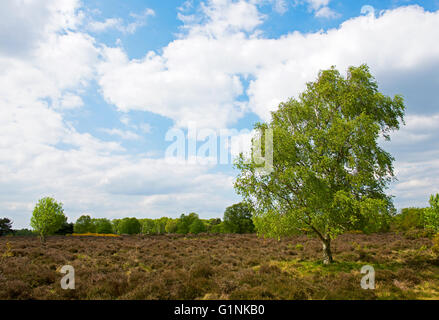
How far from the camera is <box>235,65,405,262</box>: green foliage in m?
14.9

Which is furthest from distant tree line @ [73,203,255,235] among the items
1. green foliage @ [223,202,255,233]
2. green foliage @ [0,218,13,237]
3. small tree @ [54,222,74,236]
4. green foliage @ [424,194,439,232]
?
green foliage @ [424,194,439,232]

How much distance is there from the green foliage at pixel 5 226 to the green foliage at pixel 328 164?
8680cm

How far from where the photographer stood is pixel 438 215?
79.3ft

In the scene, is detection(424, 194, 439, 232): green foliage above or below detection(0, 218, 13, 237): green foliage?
above

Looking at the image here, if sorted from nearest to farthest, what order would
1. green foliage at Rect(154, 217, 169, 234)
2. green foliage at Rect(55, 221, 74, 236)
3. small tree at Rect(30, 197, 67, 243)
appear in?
small tree at Rect(30, 197, 67, 243), green foliage at Rect(55, 221, 74, 236), green foliage at Rect(154, 217, 169, 234)

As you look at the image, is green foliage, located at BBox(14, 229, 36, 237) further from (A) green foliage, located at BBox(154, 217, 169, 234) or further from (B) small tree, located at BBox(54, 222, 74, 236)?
(A) green foliage, located at BBox(154, 217, 169, 234)

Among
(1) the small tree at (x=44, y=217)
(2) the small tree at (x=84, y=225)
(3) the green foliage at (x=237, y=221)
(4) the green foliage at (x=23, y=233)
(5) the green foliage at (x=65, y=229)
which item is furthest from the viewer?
(4) the green foliage at (x=23, y=233)

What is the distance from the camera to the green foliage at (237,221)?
66062 millimetres

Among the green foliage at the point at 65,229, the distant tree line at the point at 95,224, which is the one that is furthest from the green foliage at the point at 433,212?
the green foliage at the point at 65,229

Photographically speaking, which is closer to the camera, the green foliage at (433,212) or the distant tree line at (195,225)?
the green foliage at (433,212)

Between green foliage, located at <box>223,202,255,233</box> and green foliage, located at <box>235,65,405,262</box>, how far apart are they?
50.2 meters

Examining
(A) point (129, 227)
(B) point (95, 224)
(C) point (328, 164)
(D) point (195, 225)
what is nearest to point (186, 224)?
(D) point (195, 225)

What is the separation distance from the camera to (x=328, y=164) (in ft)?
50.6

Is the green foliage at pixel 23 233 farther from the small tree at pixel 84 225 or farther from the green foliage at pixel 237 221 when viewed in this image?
the green foliage at pixel 237 221
